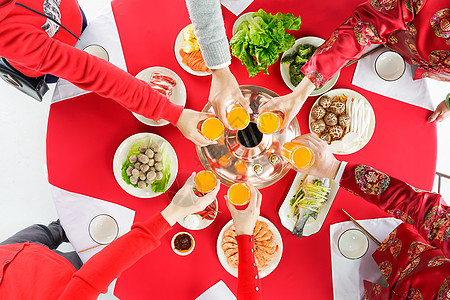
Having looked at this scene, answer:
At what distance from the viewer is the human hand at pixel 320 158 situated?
5.11 feet

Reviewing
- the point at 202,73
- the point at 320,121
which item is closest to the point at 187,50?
the point at 202,73

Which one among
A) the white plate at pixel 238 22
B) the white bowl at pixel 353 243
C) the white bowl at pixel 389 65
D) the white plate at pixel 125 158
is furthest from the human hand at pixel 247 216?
the white bowl at pixel 389 65

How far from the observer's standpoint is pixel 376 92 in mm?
1755

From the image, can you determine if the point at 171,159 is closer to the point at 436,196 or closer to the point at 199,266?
the point at 199,266

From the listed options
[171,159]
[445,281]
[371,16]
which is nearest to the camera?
[445,281]

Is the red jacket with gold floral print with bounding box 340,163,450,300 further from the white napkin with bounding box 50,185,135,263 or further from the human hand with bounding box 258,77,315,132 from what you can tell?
the white napkin with bounding box 50,185,135,263

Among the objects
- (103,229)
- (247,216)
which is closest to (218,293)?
(247,216)

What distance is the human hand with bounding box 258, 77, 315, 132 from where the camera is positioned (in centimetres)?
158

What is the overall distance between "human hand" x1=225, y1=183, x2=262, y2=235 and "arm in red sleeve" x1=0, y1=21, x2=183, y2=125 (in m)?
0.54

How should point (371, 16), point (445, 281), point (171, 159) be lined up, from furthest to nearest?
point (171, 159)
point (371, 16)
point (445, 281)

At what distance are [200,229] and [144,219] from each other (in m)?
0.30

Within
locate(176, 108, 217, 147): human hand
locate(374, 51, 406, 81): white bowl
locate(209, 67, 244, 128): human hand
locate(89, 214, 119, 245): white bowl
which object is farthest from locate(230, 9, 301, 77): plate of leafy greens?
locate(89, 214, 119, 245): white bowl

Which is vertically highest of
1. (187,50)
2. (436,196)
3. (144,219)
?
(187,50)
